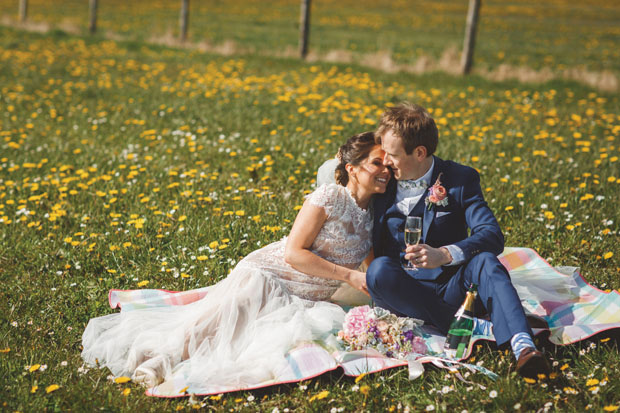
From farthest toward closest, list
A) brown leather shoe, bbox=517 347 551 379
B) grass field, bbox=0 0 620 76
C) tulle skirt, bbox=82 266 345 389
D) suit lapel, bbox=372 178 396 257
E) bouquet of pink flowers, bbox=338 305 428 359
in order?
grass field, bbox=0 0 620 76, suit lapel, bbox=372 178 396 257, bouquet of pink flowers, bbox=338 305 428 359, tulle skirt, bbox=82 266 345 389, brown leather shoe, bbox=517 347 551 379

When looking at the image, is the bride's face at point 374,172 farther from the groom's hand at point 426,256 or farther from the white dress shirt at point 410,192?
the groom's hand at point 426,256

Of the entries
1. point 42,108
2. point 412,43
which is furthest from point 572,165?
point 412,43

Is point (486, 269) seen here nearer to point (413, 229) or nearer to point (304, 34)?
point (413, 229)

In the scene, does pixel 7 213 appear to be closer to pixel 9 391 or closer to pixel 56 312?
pixel 56 312

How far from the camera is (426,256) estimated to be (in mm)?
3381

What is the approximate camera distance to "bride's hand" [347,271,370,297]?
3766 mm

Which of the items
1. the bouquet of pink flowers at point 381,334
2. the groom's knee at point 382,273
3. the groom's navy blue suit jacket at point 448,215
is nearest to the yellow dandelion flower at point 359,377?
the bouquet of pink flowers at point 381,334

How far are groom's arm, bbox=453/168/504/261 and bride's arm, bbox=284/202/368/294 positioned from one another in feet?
2.24

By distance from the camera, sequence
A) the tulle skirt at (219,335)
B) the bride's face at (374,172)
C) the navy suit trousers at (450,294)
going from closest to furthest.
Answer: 1. the navy suit trousers at (450,294)
2. the tulle skirt at (219,335)
3. the bride's face at (374,172)

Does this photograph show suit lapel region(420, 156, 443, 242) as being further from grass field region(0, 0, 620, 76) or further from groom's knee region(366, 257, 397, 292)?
grass field region(0, 0, 620, 76)

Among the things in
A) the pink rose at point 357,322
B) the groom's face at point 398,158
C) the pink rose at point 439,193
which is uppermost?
the groom's face at point 398,158

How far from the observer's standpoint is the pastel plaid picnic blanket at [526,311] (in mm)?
3260

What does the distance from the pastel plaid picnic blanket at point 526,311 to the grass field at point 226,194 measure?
2.9 inches

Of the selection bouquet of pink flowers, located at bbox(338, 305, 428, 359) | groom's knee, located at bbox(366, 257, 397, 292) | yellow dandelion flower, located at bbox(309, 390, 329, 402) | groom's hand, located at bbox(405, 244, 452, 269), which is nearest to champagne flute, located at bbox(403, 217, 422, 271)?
groom's hand, located at bbox(405, 244, 452, 269)
